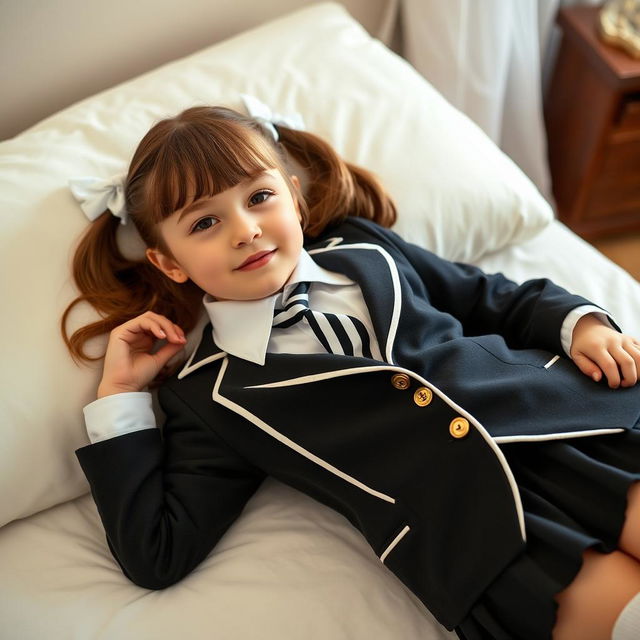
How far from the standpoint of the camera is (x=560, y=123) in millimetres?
→ 1711

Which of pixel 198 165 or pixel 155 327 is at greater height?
pixel 198 165

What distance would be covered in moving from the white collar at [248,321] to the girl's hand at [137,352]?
78 millimetres

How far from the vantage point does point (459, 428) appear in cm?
79

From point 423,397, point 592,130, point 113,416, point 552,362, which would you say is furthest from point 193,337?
point 592,130

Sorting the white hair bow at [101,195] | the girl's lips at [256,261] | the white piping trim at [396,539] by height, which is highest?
the white hair bow at [101,195]

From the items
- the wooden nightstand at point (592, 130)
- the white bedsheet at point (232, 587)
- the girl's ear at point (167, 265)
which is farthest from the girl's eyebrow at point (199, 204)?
the wooden nightstand at point (592, 130)

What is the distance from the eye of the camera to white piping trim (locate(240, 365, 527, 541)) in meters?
0.77

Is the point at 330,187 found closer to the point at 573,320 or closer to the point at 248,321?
the point at 248,321

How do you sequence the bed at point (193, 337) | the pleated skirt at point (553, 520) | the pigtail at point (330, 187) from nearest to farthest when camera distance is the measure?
the pleated skirt at point (553, 520)
the bed at point (193, 337)
the pigtail at point (330, 187)

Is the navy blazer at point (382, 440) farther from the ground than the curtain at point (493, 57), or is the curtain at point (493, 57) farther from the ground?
the curtain at point (493, 57)

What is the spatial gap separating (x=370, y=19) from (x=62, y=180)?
922 mm

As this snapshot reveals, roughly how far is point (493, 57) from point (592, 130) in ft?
1.04

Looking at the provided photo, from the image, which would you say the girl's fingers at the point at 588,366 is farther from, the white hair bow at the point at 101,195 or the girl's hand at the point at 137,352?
the white hair bow at the point at 101,195

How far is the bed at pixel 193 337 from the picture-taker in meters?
0.84
